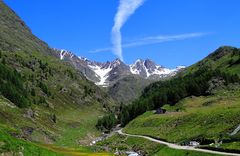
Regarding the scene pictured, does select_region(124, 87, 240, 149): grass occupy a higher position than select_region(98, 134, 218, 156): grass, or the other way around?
select_region(124, 87, 240, 149): grass

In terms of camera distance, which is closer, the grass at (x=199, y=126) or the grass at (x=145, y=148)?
the grass at (x=145, y=148)

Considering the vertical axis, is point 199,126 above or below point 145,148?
above

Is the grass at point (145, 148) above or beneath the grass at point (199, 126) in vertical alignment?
beneath

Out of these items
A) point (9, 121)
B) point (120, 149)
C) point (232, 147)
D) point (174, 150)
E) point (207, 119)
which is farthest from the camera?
point (9, 121)

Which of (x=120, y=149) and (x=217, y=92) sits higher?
(x=217, y=92)

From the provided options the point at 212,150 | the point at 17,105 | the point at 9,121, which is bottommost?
the point at 212,150

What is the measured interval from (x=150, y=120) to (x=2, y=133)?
415 ft

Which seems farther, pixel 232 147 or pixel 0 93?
pixel 0 93

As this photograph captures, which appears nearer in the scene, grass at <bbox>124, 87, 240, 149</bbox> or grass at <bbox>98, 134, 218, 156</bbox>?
grass at <bbox>98, 134, 218, 156</bbox>

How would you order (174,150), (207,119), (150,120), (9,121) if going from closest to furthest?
(174,150)
(207,119)
(9,121)
(150,120)

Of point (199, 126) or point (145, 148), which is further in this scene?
point (199, 126)

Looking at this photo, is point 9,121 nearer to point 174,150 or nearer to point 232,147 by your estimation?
point 174,150

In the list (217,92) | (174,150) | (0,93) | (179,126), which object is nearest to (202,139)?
(174,150)

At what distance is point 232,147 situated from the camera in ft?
245
